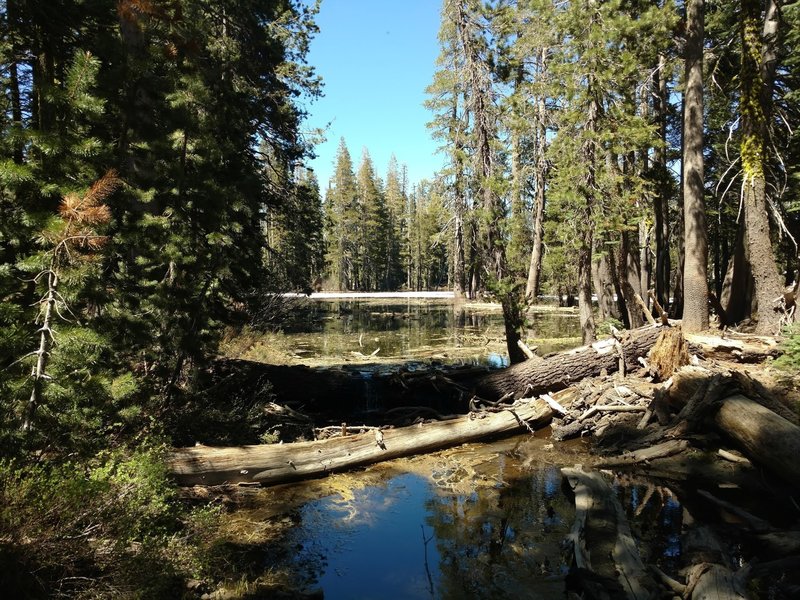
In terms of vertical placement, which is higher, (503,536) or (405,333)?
(405,333)

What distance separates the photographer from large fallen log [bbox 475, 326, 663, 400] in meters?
11.0

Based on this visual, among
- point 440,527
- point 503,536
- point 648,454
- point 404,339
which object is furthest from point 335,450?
point 404,339

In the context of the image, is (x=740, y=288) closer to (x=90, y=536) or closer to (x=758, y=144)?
(x=758, y=144)

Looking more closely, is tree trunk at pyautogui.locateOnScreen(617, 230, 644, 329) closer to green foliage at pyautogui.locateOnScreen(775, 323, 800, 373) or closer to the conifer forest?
the conifer forest

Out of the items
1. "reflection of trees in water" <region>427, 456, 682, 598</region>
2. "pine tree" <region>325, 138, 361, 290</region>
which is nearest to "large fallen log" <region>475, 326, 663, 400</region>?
"reflection of trees in water" <region>427, 456, 682, 598</region>

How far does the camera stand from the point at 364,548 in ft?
19.0

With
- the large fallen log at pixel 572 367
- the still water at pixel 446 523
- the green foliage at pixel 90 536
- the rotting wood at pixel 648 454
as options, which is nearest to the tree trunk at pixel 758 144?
the large fallen log at pixel 572 367

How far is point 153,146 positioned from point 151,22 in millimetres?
2017

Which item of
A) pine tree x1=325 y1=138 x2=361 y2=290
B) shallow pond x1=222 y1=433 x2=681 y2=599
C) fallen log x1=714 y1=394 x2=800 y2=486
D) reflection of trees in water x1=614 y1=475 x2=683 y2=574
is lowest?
shallow pond x1=222 y1=433 x2=681 y2=599

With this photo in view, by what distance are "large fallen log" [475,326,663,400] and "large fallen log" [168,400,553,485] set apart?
639 mm

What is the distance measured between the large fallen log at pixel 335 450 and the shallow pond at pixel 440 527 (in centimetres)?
23

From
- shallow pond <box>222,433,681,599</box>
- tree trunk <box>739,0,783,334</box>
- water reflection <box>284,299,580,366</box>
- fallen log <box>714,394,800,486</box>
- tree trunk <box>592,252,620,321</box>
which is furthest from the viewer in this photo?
water reflection <box>284,299,580,366</box>

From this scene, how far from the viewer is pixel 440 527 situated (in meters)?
6.16

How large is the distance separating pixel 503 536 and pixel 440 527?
2.68ft
